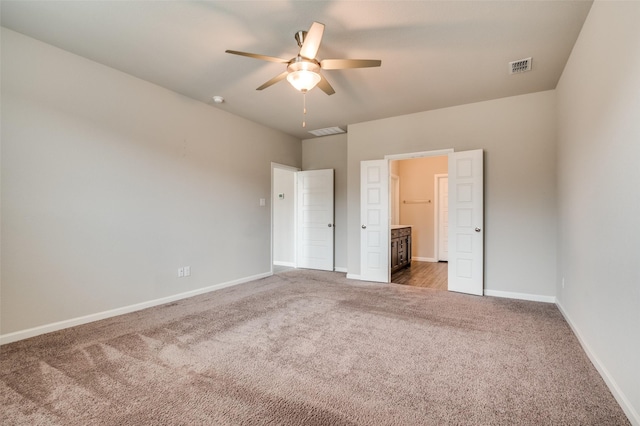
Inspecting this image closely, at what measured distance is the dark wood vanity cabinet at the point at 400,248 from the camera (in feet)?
18.7

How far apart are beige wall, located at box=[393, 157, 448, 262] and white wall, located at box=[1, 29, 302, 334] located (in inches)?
190

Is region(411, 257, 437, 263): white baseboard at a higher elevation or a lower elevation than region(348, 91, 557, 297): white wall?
lower

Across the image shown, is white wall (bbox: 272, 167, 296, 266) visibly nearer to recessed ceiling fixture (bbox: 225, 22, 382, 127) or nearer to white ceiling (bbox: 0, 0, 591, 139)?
white ceiling (bbox: 0, 0, 591, 139)

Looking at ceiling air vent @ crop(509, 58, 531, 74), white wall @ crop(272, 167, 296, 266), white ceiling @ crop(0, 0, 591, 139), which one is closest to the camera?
white ceiling @ crop(0, 0, 591, 139)

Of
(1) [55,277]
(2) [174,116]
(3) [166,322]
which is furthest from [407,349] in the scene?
(2) [174,116]

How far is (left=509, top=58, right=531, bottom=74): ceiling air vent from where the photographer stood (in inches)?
124

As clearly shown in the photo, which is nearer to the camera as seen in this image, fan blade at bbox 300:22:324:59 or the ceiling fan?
fan blade at bbox 300:22:324:59

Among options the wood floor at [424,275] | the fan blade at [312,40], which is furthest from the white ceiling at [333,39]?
the wood floor at [424,275]

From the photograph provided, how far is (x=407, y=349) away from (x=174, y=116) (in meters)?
4.01

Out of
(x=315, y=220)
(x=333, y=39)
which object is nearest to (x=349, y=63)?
(x=333, y=39)

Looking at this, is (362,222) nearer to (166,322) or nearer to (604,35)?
(166,322)

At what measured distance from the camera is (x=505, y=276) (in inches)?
164

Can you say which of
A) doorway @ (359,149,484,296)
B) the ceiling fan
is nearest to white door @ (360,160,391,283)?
doorway @ (359,149,484,296)

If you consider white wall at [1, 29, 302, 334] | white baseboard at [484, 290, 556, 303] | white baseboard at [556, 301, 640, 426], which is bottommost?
white baseboard at [484, 290, 556, 303]
